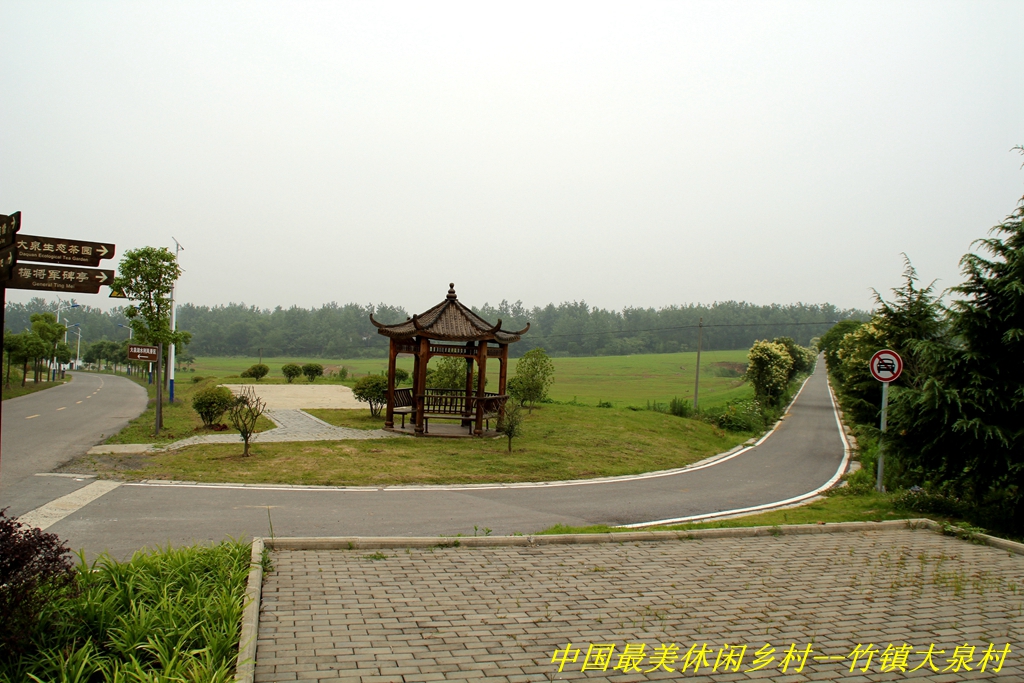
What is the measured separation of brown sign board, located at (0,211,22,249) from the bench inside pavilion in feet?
40.7

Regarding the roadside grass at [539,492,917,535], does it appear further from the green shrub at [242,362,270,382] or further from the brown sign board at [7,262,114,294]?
the green shrub at [242,362,270,382]

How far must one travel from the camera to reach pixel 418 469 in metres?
12.7

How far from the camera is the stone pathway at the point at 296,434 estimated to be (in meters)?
15.3

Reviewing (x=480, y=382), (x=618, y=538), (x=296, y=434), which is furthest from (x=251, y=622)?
(x=480, y=382)

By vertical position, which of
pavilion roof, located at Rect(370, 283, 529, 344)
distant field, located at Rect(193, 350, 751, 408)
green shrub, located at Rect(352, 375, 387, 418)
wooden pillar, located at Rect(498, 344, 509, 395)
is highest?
pavilion roof, located at Rect(370, 283, 529, 344)

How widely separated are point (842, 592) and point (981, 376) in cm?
521

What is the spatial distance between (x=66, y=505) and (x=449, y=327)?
417 inches

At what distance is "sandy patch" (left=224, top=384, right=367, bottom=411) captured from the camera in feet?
86.3

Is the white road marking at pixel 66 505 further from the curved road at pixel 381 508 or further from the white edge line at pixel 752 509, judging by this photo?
the white edge line at pixel 752 509

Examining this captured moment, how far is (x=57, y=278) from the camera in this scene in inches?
242

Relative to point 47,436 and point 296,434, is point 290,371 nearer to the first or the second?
point 47,436

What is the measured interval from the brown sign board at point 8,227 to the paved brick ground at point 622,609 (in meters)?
3.46

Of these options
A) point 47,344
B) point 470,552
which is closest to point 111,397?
point 47,344

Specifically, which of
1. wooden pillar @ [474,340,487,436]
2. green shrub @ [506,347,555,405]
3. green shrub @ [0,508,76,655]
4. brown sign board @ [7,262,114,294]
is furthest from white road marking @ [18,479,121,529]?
green shrub @ [506,347,555,405]
